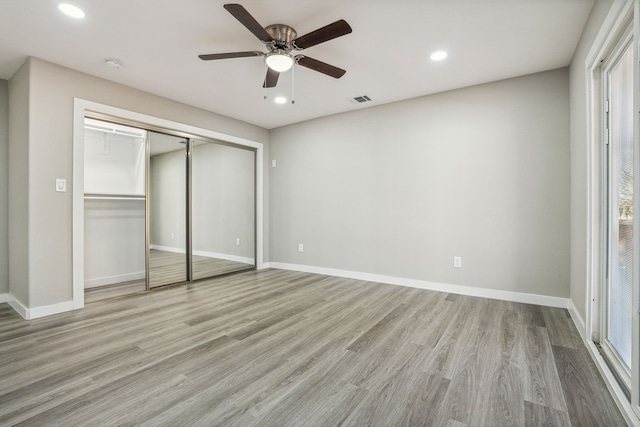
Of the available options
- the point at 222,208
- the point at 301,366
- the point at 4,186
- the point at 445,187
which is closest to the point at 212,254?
the point at 222,208

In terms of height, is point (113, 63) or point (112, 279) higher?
point (113, 63)

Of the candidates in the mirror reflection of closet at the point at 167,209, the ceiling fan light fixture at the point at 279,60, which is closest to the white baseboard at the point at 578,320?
the ceiling fan light fixture at the point at 279,60

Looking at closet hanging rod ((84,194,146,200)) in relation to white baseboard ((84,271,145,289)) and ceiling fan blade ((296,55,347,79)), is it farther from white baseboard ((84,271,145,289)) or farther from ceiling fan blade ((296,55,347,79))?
ceiling fan blade ((296,55,347,79))

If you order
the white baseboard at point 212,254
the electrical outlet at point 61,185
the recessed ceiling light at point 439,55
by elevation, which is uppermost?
the recessed ceiling light at point 439,55

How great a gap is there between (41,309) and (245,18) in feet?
10.8

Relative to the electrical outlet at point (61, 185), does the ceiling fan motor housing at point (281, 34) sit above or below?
above

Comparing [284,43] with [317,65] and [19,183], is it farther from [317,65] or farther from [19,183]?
[19,183]

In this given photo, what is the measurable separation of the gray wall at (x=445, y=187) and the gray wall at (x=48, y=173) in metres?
2.96

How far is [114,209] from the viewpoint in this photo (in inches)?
156

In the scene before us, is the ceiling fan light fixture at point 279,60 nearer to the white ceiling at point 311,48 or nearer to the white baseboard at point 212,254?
the white ceiling at point 311,48

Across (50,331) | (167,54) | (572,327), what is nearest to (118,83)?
(167,54)

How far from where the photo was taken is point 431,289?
3.73 metres

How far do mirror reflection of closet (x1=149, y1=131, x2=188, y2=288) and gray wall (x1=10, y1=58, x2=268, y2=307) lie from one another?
2.87ft

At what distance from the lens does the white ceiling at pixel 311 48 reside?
2.12 m
